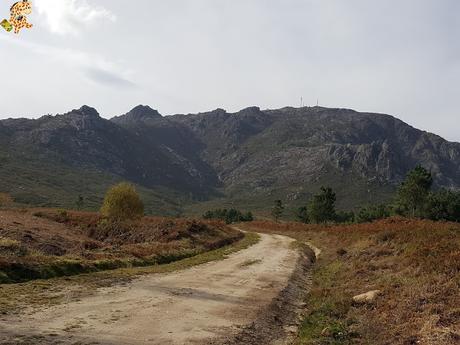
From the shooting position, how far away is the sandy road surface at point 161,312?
42.9 feet

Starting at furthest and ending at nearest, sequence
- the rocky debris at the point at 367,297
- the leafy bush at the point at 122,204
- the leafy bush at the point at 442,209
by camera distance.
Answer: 1. the leafy bush at the point at 442,209
2. the leafy bush at the point at 122,204
3. the rocky debris at the point at 367,297

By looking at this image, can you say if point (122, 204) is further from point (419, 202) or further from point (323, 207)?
point (419, 202)

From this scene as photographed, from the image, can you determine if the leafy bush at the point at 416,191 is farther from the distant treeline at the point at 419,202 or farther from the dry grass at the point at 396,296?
the dry grass at the point at 396,296

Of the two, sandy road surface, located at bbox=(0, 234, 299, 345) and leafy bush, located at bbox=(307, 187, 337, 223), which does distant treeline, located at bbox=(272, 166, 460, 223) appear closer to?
leafy bush, located at bbox=(307, 187, 337, 223)

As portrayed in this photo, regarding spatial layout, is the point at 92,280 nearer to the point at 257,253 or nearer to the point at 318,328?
the point at 318,328

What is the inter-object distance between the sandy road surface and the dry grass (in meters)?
2.87

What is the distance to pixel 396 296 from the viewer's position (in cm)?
1809

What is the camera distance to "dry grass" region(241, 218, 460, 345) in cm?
1414

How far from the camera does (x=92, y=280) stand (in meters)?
22.6

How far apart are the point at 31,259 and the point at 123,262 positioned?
6536mm

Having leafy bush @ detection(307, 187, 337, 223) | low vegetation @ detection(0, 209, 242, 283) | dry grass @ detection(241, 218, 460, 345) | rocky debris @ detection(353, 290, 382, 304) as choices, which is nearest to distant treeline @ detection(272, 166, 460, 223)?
leafy bush @ detection(307, 187, 337, 223)

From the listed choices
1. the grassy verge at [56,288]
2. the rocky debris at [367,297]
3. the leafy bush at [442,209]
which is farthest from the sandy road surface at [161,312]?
the leafy bush at [442,209]

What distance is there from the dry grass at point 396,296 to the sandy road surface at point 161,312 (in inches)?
113

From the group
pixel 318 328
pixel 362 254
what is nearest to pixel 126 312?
pixel 318 328
